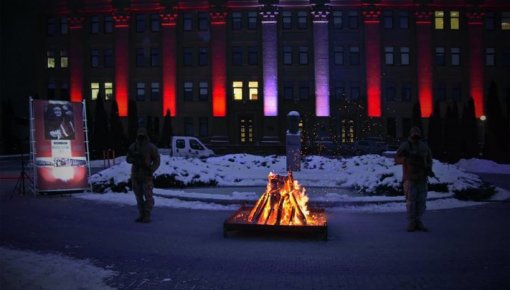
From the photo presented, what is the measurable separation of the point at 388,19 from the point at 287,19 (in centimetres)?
1040

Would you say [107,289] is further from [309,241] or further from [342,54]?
[342,54]

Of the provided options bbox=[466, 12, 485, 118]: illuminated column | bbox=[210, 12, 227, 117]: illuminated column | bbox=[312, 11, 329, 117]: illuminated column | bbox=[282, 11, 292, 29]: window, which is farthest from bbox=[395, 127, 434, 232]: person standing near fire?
bbox=[466, 12, 485, 118]: illuminated column

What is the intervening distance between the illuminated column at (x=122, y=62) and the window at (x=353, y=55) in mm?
23491

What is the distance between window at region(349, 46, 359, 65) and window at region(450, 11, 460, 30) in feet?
33.4

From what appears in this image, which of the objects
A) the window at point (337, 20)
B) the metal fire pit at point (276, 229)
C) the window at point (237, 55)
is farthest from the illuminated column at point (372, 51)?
the metal fire pit at point (276, 229)

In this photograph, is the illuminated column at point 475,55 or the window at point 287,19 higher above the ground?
the window at point 287,19

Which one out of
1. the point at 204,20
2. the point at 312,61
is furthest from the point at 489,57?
the point at 204,20

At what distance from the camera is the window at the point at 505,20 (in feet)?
175

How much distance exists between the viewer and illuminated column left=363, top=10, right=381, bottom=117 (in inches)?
2060

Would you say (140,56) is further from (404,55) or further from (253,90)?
(404,55)

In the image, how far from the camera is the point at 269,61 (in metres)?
52.9

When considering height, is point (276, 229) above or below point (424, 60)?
below

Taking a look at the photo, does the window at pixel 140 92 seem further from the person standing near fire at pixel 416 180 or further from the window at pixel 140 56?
the person standing near fire at pixel 416 180

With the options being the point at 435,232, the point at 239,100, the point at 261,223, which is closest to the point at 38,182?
the point at 261,223
